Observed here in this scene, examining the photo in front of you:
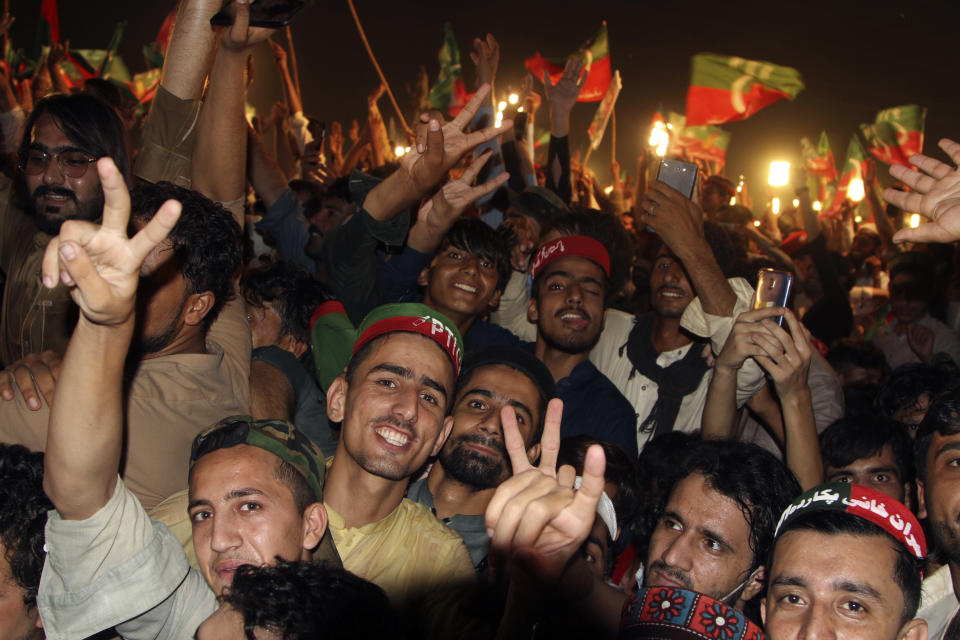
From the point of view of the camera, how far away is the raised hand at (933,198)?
2486mm

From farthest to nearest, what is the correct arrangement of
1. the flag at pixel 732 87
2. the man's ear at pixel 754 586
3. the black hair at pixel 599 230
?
1. the flag at pixel 732 87
2. the black hair at pixel 599 230
3. the man's ear at pixel 754 586

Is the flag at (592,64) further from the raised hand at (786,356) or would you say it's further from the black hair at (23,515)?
the black hair at (23,515)

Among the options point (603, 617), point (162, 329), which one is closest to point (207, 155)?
point (162, 329)

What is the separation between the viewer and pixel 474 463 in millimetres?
3025

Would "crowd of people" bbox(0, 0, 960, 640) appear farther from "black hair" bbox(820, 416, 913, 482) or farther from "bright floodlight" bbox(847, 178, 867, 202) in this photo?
"bright floodlight" bbox(847, 178, 867, 202)

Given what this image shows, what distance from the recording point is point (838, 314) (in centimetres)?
643

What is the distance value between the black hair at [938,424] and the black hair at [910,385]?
2.83 feet

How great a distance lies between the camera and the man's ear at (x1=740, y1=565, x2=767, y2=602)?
2.63 meters

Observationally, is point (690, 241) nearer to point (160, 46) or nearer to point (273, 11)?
point (273, 11)

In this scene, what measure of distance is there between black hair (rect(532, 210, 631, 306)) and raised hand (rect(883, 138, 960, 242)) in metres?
1.85

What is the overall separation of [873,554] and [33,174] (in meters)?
3.06

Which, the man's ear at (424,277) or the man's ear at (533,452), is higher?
the man's ear at (424,277)

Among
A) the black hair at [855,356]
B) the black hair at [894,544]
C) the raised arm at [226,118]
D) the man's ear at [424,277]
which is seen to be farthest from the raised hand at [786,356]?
the black hair at [855,356]

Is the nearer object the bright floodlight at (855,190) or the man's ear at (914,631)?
the man's ear at (914,631)
